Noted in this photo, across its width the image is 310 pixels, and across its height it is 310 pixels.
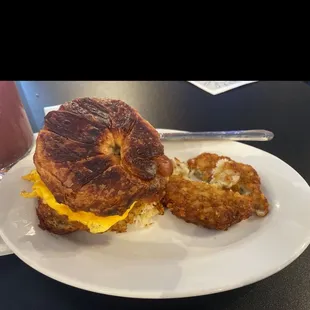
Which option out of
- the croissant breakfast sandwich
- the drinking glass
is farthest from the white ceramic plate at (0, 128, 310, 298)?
the drinking glass

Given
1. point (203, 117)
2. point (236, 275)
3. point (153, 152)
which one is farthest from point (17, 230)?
point (203, 117)

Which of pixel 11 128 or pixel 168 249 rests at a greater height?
pixel 11 128

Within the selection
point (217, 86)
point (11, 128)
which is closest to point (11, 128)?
point (11, 128)

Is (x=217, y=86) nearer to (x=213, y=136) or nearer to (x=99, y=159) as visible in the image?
(x=213, y=136)

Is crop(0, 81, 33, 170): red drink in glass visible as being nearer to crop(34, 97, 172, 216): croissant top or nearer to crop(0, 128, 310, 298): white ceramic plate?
crop(0, 128, 310, 298): white ceramic plate

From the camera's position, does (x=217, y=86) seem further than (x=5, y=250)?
Yes
